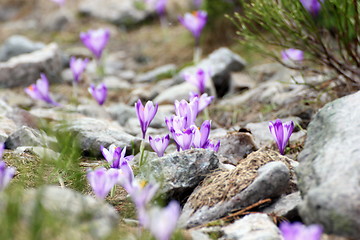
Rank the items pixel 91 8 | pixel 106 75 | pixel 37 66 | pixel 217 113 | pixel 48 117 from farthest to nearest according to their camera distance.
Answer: pixel 91 8, pixel 106 75, pixel 37 66, pixel 217 113, pixel 48 117

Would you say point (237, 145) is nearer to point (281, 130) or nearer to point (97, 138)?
point (281, 130)

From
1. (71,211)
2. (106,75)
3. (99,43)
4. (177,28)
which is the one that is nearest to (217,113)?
(99,43)

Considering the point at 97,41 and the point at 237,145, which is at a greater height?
the point at 97,41

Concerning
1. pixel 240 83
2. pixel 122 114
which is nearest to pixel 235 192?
pixel 122 114

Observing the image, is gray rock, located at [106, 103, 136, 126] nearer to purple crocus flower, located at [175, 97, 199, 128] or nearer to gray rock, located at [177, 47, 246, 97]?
gray rock, located at [177, 47, 246, 97]

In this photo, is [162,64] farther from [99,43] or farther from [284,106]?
[284,106]

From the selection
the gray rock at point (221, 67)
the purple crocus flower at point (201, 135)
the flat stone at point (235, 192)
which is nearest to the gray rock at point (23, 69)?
the gray rock at point (221, 67)
